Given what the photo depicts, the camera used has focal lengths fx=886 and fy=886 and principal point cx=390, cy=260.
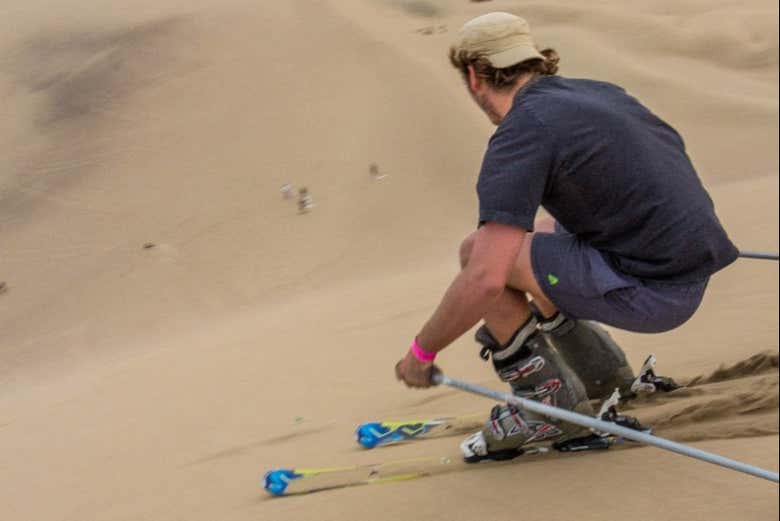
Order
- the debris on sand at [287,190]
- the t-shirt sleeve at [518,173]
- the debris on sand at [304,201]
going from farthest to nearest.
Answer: the debris on sand at [287,190]
the debris on sand at [304,201]
the t-shirt sleeve at [518,173]

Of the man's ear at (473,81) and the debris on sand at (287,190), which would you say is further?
the debris on sand at (287,190)

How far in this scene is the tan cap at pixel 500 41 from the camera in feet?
8.14

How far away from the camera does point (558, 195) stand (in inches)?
96.3


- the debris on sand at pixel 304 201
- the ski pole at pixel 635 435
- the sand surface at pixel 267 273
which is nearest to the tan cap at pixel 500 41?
the ski pole at pixel 635 435

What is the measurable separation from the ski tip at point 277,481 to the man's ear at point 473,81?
4.28ft

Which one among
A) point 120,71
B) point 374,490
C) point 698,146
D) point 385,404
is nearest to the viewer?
point 374,490

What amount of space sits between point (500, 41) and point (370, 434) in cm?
140

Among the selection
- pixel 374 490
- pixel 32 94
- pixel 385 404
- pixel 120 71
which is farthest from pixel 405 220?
pixel 374 490

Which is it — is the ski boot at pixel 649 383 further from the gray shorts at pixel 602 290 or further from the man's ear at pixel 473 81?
the man's ear at pixel 473 81

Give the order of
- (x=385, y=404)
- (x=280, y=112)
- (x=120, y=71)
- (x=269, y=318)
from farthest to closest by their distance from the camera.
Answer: (x=280, y=112) → (x=120, y=71) → (x=269, y=318) → (x=385, y=404)

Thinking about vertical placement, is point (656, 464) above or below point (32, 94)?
below

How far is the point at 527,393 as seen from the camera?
2.74 meters

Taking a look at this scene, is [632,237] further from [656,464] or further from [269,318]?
[269,318]

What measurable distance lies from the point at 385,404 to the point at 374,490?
2.65 feet
